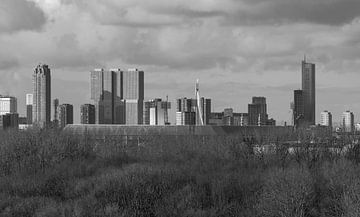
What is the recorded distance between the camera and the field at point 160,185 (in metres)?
37.1

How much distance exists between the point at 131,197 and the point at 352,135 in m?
54.3

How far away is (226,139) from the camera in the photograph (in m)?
82.2

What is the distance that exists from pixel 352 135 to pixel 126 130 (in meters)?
101

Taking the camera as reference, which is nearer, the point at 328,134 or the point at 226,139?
the point at 226,139

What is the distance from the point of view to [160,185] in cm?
4431

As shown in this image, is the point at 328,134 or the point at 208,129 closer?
the point at 328,134

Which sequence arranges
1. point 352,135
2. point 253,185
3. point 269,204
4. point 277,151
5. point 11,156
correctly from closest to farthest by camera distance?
point 269,204 < point 253,185 < point 11,156 < point 277,151 < point 352,135

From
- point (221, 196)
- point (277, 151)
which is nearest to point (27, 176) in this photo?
point (221, 196)

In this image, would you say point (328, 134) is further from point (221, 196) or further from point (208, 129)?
point (208, 129)

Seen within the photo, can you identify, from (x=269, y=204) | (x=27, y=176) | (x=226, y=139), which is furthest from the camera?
(x=226, y=139)

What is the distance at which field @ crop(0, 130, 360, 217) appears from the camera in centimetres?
3706

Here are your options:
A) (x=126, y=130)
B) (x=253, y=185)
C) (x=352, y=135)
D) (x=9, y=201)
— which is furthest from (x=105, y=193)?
(x=126, y=130)

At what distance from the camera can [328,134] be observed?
91.2 meters

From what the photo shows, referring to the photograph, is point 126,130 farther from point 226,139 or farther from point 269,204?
point 269,204
